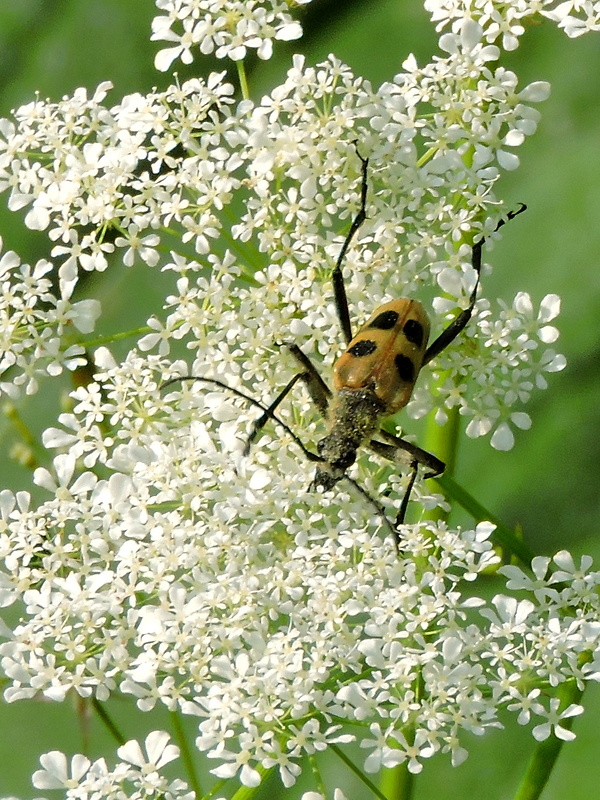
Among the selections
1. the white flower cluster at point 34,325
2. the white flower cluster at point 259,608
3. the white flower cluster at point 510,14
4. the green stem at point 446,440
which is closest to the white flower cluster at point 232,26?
the white flower cluster at point 510,14

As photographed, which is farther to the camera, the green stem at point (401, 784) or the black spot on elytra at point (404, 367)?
the green stem at point (401, 784)

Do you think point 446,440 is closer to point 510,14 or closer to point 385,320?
point 385,320

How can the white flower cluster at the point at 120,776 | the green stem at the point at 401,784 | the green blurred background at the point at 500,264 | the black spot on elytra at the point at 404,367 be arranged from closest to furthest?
1. the white flower cluster at the point at 120,776
2. the black spot on elytra at the point at 404,367
3. the green stem at the point at 401,784
4. the green blurred background at the point at 500,264

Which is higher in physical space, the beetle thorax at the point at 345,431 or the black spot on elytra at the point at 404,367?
the black spot on elytra at the point at 404,367

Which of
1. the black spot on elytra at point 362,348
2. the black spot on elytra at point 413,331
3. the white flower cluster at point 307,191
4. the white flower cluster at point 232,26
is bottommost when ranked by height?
the black spot on elytra at point 413,331

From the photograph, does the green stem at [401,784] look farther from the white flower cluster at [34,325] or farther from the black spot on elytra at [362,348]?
the white flower cluster at [34,325]

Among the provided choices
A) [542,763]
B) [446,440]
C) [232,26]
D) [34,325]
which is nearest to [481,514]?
[446,440]

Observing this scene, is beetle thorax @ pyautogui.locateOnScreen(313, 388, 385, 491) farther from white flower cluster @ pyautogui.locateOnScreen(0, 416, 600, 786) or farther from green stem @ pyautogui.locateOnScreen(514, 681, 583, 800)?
green stem @ pyautogui.locateOnScreen(514, 681, 583, 800)
